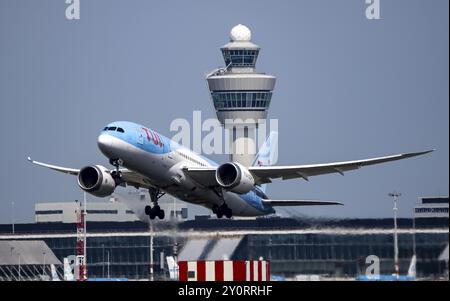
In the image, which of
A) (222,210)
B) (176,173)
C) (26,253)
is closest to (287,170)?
(222,210)

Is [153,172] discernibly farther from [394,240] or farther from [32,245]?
[32,245]

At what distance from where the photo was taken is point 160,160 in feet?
182

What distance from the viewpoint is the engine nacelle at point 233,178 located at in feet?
190

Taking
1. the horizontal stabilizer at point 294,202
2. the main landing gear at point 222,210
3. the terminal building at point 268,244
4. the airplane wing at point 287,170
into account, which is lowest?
the terminal building at point 268,244

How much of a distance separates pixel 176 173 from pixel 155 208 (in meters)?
4.86

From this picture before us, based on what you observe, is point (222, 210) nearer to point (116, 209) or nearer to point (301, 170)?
point (301, 170)

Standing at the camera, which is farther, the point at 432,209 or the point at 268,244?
A: the point at 268,244

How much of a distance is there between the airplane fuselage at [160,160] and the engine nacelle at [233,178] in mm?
1433

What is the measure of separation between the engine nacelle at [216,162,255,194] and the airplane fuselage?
1.43 m

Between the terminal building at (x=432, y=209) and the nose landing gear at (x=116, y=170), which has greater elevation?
the nose landing gear at (x=116, y=170)

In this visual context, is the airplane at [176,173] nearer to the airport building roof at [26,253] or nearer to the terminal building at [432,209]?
the terminal building at [432,209]

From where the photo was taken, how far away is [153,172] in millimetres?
55469

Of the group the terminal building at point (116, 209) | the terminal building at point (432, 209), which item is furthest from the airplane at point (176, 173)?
the terminal building at point (116, 209)
